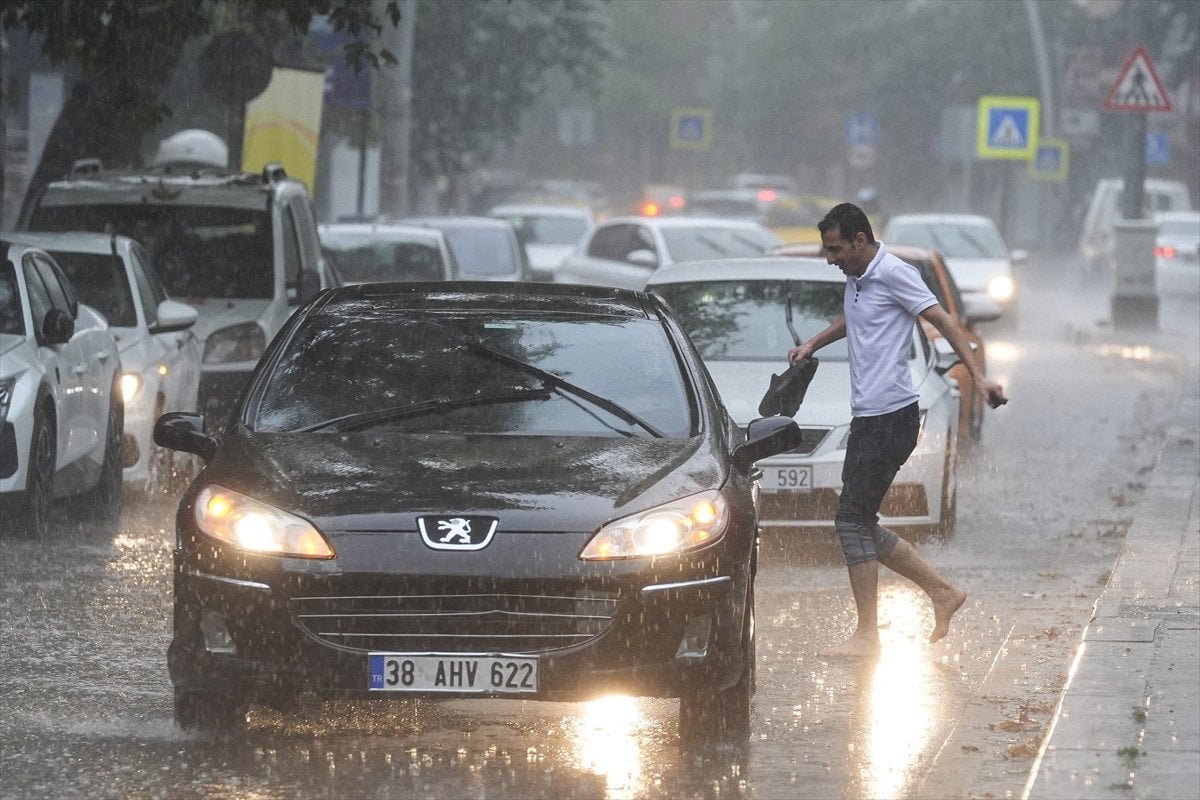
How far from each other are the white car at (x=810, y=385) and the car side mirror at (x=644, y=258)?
1059 cm

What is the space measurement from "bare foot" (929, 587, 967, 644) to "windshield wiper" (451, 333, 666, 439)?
6.20ft

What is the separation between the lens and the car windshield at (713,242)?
1024 inches

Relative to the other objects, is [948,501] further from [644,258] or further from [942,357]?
[644,258]

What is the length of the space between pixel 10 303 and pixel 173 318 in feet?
4.44

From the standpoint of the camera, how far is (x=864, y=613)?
8852mm

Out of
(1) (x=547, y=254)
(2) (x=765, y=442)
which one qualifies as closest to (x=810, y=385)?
(2) (x=765, y=442)

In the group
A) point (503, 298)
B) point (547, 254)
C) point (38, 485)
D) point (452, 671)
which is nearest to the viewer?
point (452, 671)

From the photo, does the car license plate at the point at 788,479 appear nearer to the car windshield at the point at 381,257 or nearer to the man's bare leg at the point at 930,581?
the man's bare leg at the point at 930,581

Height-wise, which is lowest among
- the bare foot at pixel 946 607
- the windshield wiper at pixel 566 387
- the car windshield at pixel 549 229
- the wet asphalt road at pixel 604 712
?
the car windshield at pixel 549 229

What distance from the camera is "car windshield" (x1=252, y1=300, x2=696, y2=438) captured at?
767cm

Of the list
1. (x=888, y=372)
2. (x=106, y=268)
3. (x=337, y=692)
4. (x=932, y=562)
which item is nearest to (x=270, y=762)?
(x=337, y=692)

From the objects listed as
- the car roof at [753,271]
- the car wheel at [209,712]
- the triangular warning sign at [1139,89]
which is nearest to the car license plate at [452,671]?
the car wheel at [209,712]

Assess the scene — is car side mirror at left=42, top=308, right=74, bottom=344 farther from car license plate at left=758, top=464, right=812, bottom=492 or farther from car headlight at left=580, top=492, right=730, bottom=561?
car headlight at left=580, top=492, right=730, bottom=561

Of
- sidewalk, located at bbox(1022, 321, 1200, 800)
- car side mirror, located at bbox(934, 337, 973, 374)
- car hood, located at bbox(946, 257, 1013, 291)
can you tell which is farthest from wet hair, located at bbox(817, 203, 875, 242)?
car hood, located at bbox(946, 257, 1013, 291)
